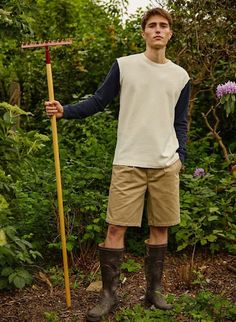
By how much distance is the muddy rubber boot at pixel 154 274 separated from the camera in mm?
4395

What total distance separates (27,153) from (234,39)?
3.09 meters

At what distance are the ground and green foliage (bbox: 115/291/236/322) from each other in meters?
0.18

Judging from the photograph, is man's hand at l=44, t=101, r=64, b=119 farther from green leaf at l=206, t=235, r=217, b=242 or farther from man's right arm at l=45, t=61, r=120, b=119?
green leaf at l=206, t=235, r=217, b=242

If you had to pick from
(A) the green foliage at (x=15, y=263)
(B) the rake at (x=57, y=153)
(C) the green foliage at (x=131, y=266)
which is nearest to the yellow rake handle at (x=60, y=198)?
(B) the rake at (x=57, y=153)

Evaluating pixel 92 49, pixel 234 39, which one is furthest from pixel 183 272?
pixel 92 49

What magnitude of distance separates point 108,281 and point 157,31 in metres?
1.55

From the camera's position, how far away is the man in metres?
4.11

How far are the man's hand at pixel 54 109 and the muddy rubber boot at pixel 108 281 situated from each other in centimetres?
86

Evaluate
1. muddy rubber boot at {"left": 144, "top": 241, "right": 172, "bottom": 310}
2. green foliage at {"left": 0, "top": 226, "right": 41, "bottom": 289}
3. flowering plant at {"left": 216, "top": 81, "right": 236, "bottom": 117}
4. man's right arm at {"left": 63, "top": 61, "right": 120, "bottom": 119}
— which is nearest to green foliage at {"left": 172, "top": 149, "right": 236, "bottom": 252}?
muddy rubber boot at {"left": 144, "top": 241, "right": 172, "bottom": 310}

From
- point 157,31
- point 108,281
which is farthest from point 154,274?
point 157,31

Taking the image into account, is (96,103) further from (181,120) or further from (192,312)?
(192,312)

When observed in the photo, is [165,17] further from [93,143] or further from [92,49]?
[92,49]

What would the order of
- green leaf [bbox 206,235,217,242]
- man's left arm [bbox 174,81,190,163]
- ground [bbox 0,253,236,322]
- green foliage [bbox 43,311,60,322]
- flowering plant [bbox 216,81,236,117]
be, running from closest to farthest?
1. green foliage [bbox 43,311,60,322]
2. man's left arm [bbox 174,81,190,163]
3. ground [bbox 0,253,236,322]
4. flowering plant [bbox 216,81,236,117]
5. green leaf [bbox 206,235,217,242]

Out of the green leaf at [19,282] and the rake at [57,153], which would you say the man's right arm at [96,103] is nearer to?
the rake at [57,153]
